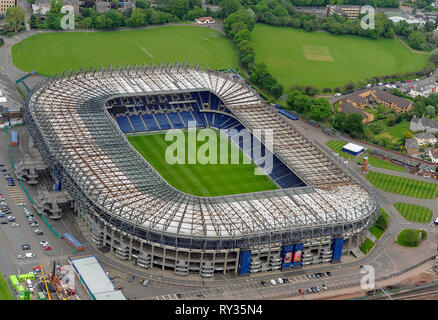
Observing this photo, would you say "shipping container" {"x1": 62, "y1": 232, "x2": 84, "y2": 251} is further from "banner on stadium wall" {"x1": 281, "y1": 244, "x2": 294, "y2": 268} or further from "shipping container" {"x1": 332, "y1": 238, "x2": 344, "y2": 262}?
"shipping container" {"x1": 332, "y1": 238, "x2": 344, "y2": 262}

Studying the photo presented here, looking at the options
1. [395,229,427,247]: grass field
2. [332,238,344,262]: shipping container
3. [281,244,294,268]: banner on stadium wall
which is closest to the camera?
[281,244,294,268]: banner on stadium wall

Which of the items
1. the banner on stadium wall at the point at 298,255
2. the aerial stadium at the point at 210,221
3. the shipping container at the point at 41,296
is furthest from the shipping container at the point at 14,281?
the banner on stadium wall at the point at 298,255

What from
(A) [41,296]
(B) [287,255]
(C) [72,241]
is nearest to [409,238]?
(B) [287,255]

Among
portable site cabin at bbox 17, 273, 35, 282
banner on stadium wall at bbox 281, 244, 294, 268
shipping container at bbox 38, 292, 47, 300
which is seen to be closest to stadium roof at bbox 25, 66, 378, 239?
banner on stadium wall at bbox 281, 244, 294, 268

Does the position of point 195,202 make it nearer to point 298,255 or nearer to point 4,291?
point 298,255

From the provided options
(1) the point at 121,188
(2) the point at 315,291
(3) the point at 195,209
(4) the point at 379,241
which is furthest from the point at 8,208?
(4) the point at 379,241
